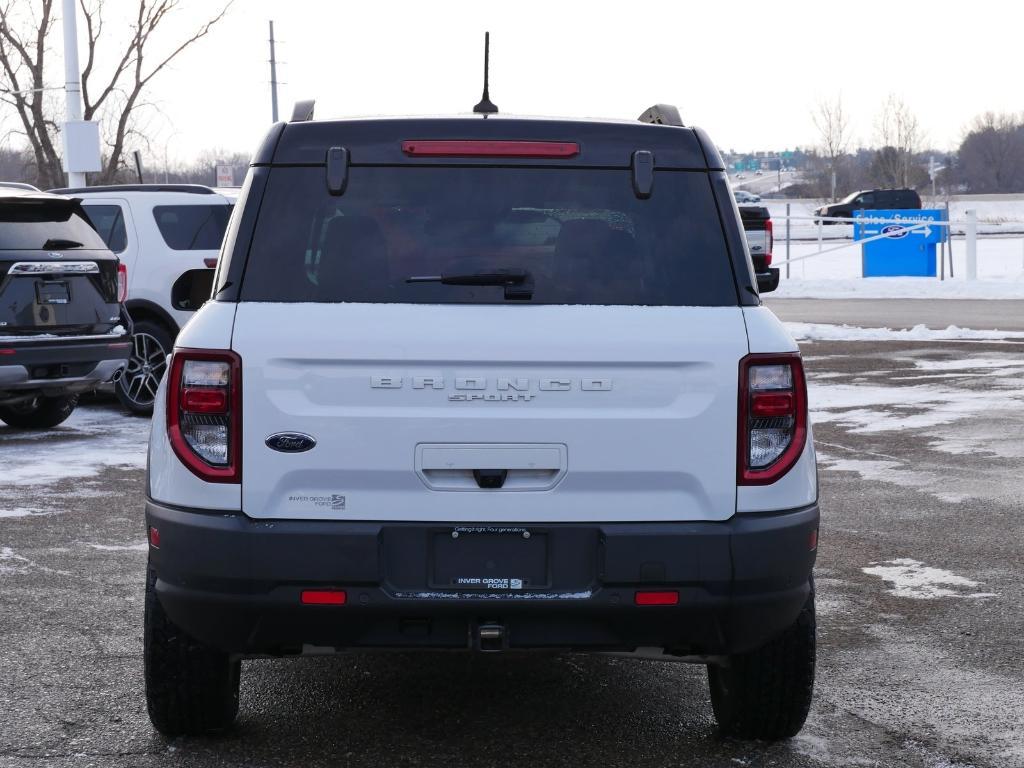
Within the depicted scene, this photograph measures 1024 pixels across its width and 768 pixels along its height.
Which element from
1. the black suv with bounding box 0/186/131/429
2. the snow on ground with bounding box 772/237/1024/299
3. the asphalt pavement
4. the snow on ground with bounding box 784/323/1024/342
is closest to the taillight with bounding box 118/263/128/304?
the black suv with bounding box 0/186/131/429

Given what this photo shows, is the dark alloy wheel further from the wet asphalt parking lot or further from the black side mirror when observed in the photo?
the black side mirror

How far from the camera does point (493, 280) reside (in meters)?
3.92

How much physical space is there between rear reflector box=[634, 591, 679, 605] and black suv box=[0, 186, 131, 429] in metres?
7.36

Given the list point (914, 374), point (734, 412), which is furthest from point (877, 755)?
point (914, 374)

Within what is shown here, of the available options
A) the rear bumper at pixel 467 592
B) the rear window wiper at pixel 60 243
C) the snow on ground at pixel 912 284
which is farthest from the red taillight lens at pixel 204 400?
the snow on ground at pixel 912 284

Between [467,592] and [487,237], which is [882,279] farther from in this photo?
[467,592]

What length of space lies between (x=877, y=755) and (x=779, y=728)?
296 mm

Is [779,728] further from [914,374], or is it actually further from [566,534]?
[914,374]

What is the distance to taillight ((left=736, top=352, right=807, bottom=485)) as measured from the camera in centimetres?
384

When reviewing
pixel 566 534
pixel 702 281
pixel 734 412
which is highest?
pixel 702 281

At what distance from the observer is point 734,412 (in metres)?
3.82

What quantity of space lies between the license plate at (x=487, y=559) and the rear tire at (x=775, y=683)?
85 centimetres

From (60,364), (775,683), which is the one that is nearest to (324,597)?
(775,683)

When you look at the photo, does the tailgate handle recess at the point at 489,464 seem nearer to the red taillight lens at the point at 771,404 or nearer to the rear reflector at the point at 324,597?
the rear reflector at the point at 324,597
